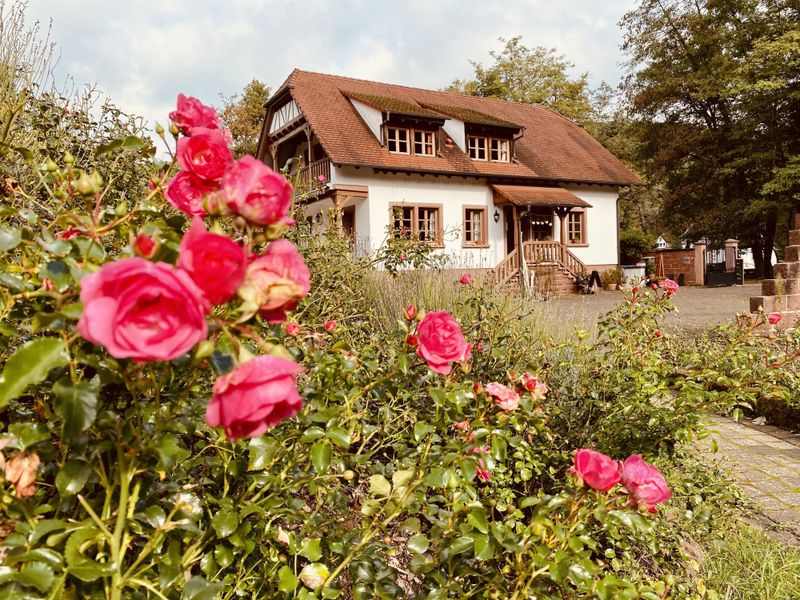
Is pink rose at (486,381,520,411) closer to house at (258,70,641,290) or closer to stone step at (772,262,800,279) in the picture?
stone step at (772,262,800,279)

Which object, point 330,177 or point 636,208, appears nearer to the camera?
point 330,177

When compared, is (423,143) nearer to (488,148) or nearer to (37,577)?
(488,148)

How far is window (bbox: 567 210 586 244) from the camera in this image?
1945cm

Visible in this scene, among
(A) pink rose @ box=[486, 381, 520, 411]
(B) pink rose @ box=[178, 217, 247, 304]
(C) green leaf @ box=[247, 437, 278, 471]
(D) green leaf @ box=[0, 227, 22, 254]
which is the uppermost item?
(D) green leaf @ box=[0, 227, 22, 254]

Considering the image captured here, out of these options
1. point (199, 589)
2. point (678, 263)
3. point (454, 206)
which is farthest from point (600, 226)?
point (199, 589)

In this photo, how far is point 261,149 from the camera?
19281 mm

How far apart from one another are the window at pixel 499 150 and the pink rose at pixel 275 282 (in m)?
18.6

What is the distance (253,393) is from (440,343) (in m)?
0.58

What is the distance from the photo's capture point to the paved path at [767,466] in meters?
2.60

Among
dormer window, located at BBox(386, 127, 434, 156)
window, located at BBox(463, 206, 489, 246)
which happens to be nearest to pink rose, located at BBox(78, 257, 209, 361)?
dormer window, located at BBox(386, 127, 434, 156)

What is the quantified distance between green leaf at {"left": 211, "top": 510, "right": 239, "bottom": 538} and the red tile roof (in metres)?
14.1

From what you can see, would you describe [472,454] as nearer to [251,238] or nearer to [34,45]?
[251,238]

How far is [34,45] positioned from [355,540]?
4.73m

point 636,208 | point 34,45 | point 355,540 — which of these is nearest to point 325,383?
point 355,540
